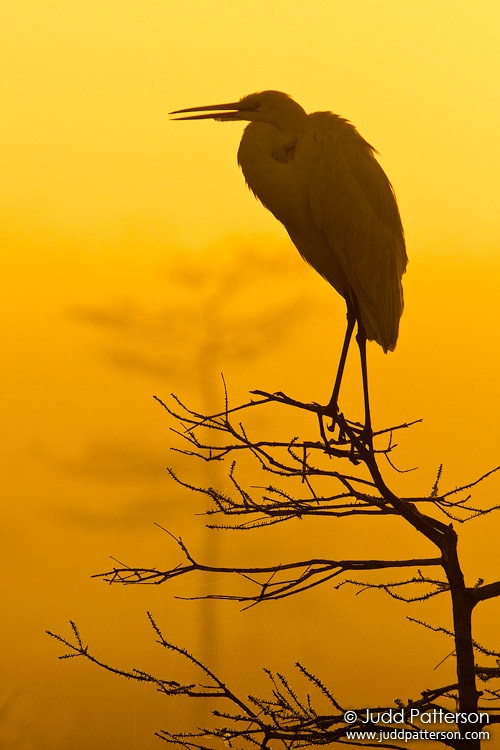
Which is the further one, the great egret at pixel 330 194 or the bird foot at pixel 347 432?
the great egret at pixel 330 194

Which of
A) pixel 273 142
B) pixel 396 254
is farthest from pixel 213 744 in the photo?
pixel 273 142

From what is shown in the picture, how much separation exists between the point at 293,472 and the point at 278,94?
A: 1.05m

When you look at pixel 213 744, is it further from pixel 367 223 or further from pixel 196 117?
pixel 196 117

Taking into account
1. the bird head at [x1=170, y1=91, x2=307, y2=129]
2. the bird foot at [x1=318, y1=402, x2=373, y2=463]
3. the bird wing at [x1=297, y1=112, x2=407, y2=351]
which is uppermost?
the bird head at [x1=170, y1=91, x2=307, y2=129]

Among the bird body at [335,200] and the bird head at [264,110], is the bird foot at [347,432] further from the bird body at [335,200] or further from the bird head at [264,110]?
the bird head at [264,110]

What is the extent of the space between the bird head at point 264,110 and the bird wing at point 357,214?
0.06 metres

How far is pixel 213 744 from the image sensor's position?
2.76 meters

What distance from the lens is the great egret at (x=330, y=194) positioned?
2.07 metres

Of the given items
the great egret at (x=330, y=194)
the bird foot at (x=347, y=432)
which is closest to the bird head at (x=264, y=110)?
the great egret at (x=330, y=194)

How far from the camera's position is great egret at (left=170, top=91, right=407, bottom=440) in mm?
2068

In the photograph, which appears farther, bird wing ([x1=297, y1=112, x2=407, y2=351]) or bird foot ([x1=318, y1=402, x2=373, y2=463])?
bird wing ([x1=297, y1=112, x2=407, y2=351])

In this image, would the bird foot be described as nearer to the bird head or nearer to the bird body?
the bird body

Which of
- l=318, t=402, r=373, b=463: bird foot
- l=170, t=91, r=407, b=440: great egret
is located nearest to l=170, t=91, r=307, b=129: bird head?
l=170, t=91, r=407, b=440: great egret

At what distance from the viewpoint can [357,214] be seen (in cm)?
211
